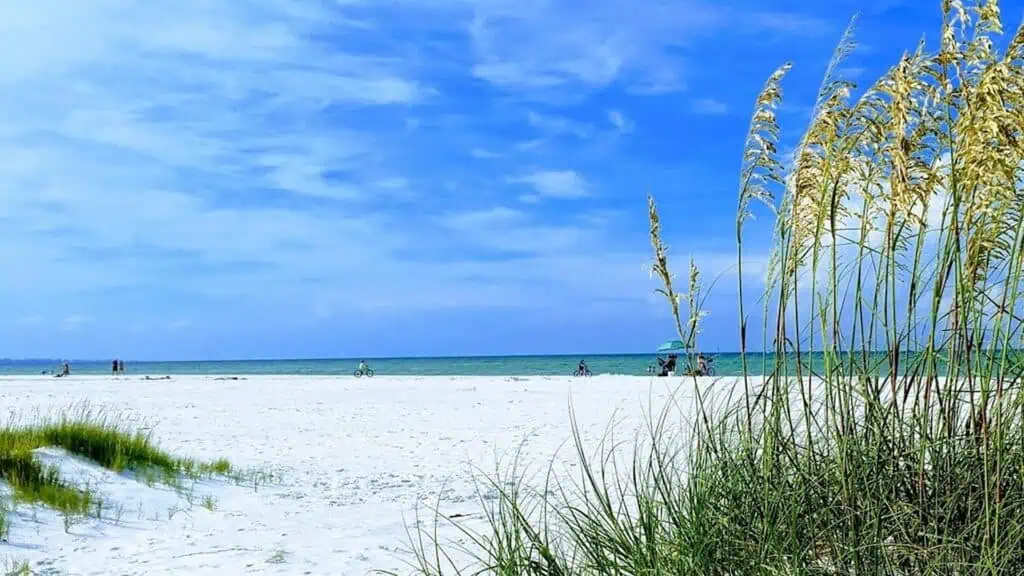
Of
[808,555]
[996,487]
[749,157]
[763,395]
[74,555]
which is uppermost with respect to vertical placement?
[749,157]

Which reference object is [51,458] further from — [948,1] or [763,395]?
[948,1]

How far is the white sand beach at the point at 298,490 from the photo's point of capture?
5.39 meters

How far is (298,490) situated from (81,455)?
2071mm

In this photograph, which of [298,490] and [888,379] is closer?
[888,379]

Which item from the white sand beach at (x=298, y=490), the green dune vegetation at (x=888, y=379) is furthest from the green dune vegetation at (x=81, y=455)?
the green dune vegetation at (x=888, y=379)

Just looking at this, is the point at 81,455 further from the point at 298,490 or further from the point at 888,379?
the point at 888,379

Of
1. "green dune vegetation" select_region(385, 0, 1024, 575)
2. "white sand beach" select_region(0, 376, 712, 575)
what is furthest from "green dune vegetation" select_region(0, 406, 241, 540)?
"green dune vegetation" select_region(385, 0, 1024, 575)

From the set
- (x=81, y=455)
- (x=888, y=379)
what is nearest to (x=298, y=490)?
(x=81, y=455)

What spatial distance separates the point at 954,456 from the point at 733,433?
0.85 m

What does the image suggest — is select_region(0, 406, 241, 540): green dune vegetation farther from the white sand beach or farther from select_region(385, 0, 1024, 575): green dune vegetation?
select_region(385, 0, 1024, 575): green dune vegetation

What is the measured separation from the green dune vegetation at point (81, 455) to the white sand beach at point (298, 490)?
186 millimetres

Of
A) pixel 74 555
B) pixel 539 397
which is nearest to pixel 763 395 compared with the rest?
pixel 74 555

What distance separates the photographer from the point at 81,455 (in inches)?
317

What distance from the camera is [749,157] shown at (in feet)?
10.2
